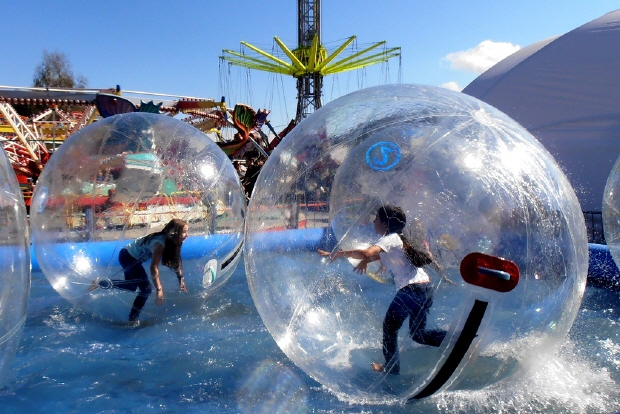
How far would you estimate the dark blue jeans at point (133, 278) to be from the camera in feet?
13.0

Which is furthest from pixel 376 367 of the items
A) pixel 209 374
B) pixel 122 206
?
pixel 122 206

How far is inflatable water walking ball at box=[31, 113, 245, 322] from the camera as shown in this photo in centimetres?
392

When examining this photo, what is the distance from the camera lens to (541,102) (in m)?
11.2

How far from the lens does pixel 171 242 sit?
4.01 meters

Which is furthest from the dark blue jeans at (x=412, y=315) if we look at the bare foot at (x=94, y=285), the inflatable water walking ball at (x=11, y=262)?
the bare foot at (x=94, y=285)

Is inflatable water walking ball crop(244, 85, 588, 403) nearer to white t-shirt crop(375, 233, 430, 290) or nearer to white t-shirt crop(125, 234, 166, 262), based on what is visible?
white t-shirt crop(375, 233, 430, 290)

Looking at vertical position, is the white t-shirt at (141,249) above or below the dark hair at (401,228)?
below

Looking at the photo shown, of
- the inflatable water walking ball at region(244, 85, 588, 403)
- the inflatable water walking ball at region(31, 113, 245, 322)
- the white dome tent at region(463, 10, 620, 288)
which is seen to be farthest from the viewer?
the white dome tent at region(463, 10, 620, 288)

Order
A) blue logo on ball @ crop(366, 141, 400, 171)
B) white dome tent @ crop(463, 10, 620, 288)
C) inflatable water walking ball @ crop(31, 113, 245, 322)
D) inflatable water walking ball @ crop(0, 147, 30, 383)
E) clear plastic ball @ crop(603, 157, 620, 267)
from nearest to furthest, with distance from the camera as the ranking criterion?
1. inflatable water walking ball @ crop(0, 147, 30, 383)
2. blue logo on ball @ crop(366, 141, 400, 171)
3. inflatable water walking ball @ crop(31, 113, 245, 322)
4. clear plastic ball @ crop(603, 157, 620, 267)
5. white dome tent @ crop(463, 10, 620, 288)

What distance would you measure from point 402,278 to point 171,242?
7.27ft

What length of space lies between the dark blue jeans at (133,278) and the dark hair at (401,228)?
234 cm

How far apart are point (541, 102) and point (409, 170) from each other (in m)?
10.2

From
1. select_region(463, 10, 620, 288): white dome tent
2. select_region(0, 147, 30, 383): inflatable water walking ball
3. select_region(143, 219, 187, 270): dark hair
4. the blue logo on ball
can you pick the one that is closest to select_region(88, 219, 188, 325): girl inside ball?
select_region(143, 219, 187, 270): dark hair

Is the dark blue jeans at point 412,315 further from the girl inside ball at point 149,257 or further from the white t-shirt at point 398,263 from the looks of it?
the girl inside ball at point 149,257
